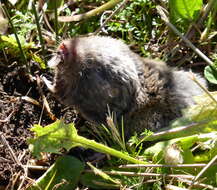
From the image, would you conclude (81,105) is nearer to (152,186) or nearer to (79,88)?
(79,88)

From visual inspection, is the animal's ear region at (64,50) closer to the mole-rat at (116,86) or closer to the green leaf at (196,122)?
the mole-rat at (116,86)

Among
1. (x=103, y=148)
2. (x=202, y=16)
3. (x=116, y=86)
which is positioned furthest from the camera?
(x=202, y=16)

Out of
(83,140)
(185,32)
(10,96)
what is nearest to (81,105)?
(83,140)

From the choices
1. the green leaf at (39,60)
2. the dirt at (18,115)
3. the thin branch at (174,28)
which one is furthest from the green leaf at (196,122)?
the green leaf at (39,60)

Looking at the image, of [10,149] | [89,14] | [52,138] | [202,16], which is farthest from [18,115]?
[202,16]

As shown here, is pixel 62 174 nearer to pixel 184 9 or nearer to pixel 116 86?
pixel 116 86
